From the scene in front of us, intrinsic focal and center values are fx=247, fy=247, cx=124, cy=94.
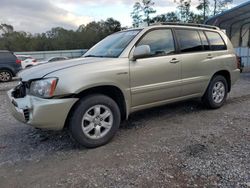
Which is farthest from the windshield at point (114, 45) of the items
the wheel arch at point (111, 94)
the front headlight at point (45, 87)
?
the front headlight at point (45, 87)

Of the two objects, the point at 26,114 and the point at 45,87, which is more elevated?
the point at 45,87

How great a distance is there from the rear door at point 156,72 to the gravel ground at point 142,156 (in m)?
0.59

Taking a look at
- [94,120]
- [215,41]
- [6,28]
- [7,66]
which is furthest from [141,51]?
[6,28]

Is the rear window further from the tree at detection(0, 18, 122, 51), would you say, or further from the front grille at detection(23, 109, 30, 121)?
the tree at detection(0, 18, 122, 51)

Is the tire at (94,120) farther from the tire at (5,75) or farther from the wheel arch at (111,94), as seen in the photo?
the tire at (5,75)

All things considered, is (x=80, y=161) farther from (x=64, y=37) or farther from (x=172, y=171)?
(x=64, y=37)

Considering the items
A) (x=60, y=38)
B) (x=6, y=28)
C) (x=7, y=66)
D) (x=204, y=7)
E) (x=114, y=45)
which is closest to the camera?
(x=114, y=45)

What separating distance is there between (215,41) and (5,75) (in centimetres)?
1107

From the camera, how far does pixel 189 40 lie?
484 cm

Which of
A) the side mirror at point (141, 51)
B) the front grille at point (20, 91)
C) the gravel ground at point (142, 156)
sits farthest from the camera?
the side mirror at point (141, 51)

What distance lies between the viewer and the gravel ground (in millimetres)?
2758

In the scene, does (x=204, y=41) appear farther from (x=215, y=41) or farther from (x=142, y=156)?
(x=142, y=156)

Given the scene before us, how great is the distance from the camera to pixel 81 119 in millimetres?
3410

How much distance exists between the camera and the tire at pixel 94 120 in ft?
11.2
